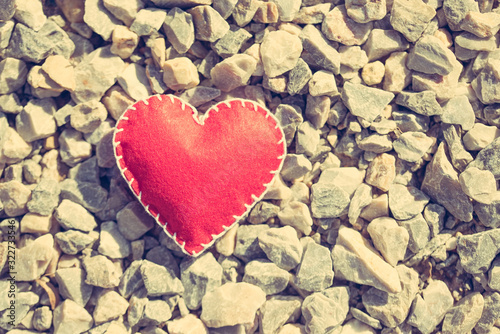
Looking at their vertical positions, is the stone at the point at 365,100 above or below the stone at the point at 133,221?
above

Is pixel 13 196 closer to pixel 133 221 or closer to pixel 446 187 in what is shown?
pixel 133 221

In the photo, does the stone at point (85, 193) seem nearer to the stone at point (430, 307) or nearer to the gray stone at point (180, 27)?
the gray stone at point (180, 27)

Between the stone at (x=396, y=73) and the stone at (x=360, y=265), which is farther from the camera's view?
the stone at (x=396, y=73)

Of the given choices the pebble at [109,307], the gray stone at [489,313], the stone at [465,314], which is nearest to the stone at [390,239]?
the stone at [465,314]

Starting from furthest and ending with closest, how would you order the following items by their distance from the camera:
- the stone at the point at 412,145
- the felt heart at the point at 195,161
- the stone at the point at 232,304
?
the stone at the point at 412,145 → the stone at the point at 232,304 → the felt heart at the point at 195,161

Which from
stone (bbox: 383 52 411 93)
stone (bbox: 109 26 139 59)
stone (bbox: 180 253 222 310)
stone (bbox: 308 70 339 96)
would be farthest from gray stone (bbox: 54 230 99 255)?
stone (bbox: 383 52 411 93)

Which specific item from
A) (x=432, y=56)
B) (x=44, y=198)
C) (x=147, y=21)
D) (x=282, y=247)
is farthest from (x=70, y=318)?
(x=432, y=56)

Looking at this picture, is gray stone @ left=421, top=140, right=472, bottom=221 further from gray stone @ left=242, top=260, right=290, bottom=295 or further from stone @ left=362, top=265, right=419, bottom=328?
gray stone @ left=242, top=260, right=290, bottom=295
